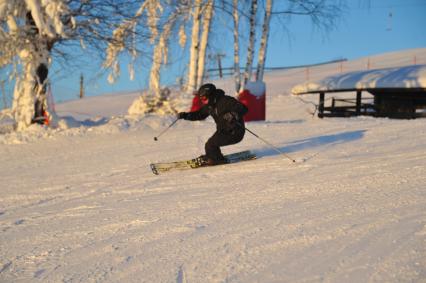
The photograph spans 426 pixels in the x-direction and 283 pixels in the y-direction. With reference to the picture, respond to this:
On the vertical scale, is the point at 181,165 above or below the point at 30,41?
below

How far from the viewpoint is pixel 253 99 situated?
563 inches

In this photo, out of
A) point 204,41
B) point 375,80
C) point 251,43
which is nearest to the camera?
point 251,43

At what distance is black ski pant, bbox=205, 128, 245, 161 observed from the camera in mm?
6438

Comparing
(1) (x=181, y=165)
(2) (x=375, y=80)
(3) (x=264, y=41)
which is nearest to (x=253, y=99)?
(3) (x=264, y=41)

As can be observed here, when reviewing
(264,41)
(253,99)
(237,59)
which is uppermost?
(264,41)

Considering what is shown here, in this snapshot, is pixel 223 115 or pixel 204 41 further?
pixel 204 41

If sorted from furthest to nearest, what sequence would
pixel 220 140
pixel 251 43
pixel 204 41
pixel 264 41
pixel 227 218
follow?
1. pixel 204 41
2. pixel 264 41
3. pixel 251 43
4. pixel 220 140
5. pixel 227 218

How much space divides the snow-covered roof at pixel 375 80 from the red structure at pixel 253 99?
384 centimetres

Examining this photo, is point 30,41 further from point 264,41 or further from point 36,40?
point 264,41

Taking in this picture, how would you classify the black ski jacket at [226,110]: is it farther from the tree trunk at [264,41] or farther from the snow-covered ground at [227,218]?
the tree trunk at [264,41]

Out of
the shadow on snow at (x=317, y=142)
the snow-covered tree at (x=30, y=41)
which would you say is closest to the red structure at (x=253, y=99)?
the shadow on snow at (x=317, y=142)

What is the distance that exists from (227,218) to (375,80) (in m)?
13.6

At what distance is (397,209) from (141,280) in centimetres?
220

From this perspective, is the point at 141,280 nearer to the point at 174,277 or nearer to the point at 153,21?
the point at 174,277
